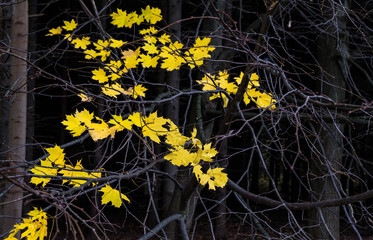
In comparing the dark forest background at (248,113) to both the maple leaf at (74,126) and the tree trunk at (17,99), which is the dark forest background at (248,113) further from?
the maple leaf at (74,126)

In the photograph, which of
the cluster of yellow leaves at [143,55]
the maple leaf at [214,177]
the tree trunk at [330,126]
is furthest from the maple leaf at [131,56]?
the tree trunk at [330,126]

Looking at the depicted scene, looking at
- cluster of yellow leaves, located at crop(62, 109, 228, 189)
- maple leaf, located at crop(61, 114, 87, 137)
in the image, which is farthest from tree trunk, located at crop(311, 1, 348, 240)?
maple leaf, located at crop(61, 114, 87, 137)

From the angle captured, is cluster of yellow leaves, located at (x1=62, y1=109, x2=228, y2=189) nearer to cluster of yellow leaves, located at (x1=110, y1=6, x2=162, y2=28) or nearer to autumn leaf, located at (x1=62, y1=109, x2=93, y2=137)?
autumn leaf, located at (x1=62, y1=109, x2=93, y2=137)

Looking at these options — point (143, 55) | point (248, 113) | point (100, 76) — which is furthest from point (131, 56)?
point (248, 113)

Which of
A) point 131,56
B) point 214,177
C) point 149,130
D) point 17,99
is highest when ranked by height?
point 131,56

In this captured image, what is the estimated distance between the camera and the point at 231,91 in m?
3.07

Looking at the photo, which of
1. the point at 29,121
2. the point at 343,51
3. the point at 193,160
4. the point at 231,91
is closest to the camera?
the point at 193,160

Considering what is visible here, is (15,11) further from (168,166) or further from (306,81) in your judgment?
(306,81)

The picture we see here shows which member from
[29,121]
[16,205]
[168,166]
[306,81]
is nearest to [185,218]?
[16,205]

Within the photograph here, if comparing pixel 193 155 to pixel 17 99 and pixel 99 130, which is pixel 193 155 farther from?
pixel 17 99

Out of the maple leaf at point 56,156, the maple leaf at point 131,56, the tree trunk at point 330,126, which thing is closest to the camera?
the maple leaf at point 56,156

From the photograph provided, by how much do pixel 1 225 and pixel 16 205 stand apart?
252 mm

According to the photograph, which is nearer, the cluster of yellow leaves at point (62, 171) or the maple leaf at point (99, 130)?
the maple leaf at point (99, 130)

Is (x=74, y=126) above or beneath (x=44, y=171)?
above
